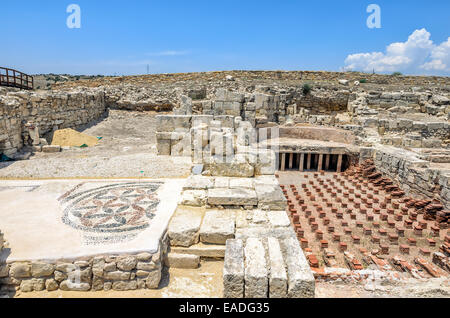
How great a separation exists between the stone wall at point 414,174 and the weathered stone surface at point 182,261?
306 inches

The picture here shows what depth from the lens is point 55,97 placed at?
13539 mm

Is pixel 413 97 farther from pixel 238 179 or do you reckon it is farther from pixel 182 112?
pixel 238 179

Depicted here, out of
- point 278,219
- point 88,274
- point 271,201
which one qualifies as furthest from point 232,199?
point 88,274

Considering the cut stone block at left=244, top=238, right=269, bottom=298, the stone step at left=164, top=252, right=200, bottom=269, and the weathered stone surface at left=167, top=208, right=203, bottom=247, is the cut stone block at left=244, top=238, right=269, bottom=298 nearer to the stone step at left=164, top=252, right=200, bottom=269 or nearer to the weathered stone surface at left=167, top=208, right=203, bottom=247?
the stone step at left=164, top=252, right=200, bottom=269

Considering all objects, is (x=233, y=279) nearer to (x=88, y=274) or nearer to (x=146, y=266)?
(x=146, y=266)

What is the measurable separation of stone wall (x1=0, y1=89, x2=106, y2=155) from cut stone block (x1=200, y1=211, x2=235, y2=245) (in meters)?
9.30

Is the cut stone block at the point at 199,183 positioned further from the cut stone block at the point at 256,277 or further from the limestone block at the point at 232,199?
the cut stone block at the point at 256,277

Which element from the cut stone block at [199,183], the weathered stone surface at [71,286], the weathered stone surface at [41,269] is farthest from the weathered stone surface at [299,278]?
the weathered stone surface at [41,269]

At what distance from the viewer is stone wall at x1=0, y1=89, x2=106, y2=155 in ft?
33.7

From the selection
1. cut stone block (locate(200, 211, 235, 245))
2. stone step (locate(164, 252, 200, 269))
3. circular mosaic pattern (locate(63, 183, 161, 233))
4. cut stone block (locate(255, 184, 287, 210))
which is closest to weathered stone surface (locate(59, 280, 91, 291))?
circular mosaic pattern (locate(63, 183, 161, 233))
